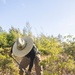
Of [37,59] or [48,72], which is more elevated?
[37,59]

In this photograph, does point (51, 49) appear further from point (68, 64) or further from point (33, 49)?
point (33, 49)

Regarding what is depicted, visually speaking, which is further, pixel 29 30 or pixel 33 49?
pixel 29 30

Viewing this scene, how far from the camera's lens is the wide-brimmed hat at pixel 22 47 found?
5.33m

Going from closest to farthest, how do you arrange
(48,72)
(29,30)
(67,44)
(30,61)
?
(30,61)
(48,72)
(67,44)
(29,30)

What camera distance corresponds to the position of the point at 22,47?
18.0 feet

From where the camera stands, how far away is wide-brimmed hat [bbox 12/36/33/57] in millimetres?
5331

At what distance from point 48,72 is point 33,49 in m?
1.99

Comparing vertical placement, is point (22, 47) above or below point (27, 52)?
A: above

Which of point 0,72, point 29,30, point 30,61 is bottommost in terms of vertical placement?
point 0,72

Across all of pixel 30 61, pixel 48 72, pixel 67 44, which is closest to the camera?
pixel 30 61

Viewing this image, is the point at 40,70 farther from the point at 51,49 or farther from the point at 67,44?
the point at 67,44

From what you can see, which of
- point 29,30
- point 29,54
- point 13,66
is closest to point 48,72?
point 13,66

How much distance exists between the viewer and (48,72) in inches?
284

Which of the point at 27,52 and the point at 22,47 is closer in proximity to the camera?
the point at 27,52
